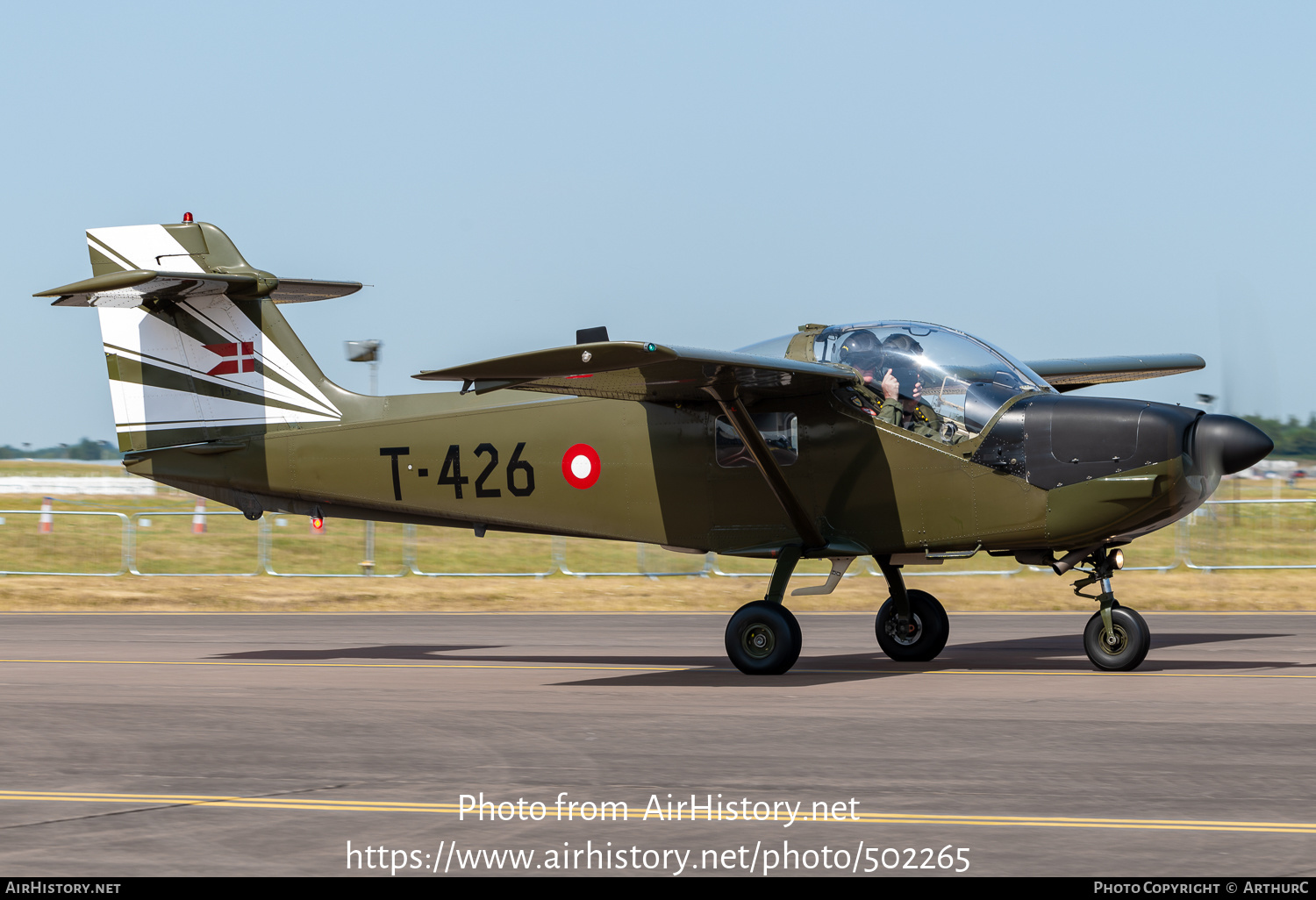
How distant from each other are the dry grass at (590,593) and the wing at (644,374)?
843 centimetres

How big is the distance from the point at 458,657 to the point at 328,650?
1.70 meters

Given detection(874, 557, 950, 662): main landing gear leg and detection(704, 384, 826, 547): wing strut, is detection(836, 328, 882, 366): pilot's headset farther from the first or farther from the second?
detection(874, 557, 950, 662): main landing gear leg

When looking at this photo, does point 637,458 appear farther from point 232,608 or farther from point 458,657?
point 232,608

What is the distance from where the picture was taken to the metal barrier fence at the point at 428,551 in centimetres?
2422

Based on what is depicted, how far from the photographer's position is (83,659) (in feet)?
46.9

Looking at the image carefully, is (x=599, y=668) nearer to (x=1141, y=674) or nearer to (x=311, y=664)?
(x=311, y=664)

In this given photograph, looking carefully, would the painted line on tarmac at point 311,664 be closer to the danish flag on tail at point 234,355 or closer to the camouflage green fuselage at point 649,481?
the camouflage green fuselage at point 649,481

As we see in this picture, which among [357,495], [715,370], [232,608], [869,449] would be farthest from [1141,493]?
[232,608]

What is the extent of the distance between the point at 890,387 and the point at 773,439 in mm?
1168

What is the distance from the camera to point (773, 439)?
12.7 metres

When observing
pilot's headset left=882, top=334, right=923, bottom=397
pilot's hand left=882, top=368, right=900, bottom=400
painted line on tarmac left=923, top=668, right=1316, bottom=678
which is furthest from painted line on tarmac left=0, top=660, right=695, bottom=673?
pilot's headset left=882, top=334, right=923, bottom=397

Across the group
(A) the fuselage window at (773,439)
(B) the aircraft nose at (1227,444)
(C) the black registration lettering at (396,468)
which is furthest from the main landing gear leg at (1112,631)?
(C) the black registration lettering at (396,468)

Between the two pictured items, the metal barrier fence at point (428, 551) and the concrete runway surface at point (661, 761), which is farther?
the metal barrier fence at point (428, 551)

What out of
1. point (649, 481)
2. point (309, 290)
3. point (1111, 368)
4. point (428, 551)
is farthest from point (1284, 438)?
point (428, 551)
